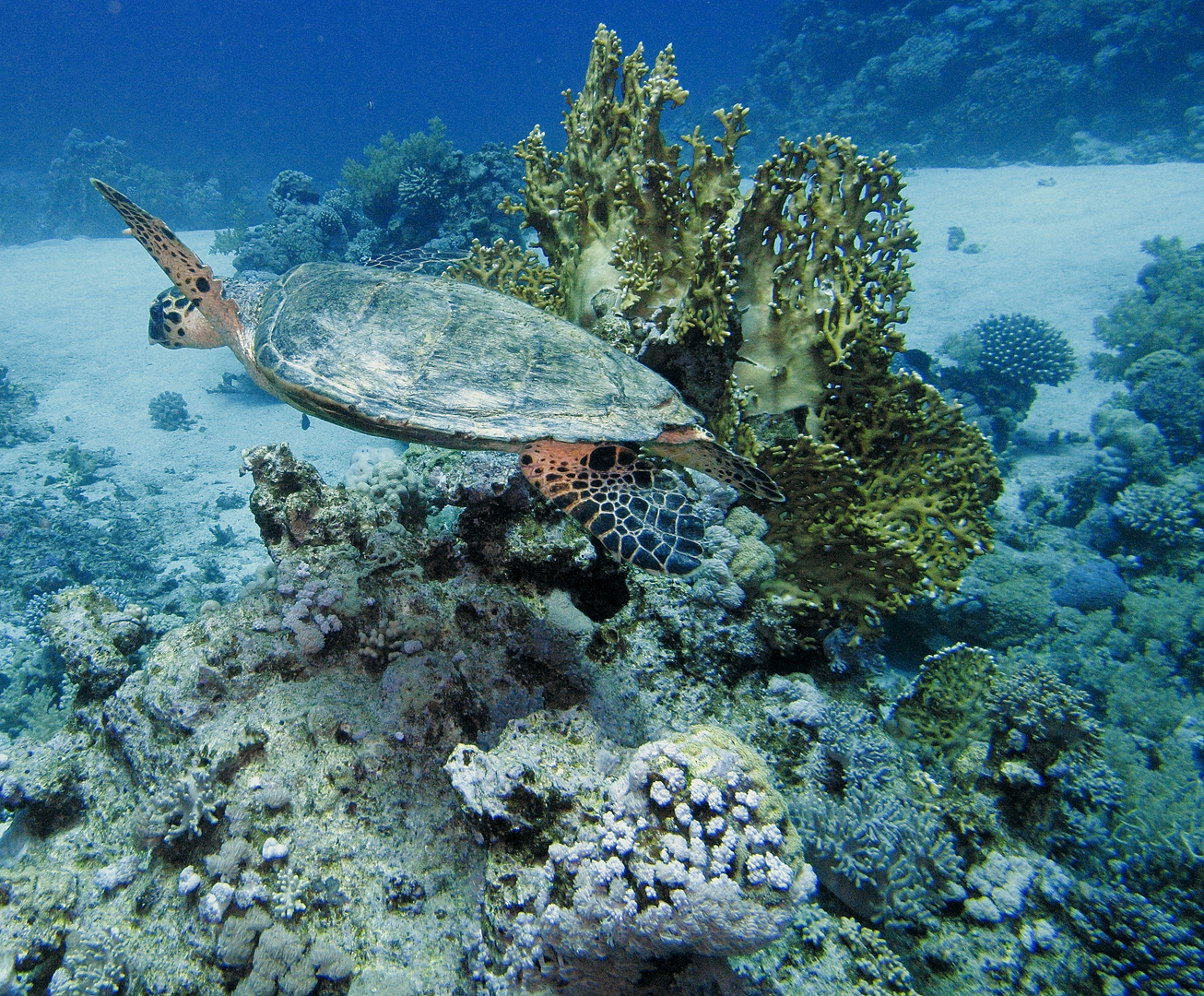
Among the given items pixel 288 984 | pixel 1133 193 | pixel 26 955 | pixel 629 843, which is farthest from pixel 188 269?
pixel 1133 193

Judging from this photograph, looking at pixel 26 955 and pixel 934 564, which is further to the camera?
pixel 934 564

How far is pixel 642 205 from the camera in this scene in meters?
3.57

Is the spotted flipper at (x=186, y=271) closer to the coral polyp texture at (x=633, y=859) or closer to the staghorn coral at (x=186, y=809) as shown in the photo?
the staghorn coral at (x=186, y=809)

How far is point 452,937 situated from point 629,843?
967 millimetres

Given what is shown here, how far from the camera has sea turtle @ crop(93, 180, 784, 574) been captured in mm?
2678

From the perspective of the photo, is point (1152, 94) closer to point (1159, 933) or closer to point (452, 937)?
point (1159, 933)

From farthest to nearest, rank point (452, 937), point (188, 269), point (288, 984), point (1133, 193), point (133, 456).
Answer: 1. point (1133, 193)
2. point (133, 456)
3. point (188, 269)
4. point (452, 937)
5. point (288, 984)

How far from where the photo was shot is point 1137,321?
9.89 m

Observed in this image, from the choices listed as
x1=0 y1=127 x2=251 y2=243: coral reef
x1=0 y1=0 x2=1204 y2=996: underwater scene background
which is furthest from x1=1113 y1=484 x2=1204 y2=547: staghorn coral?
x1=0 y1=127 x2=251 y2=243: coral reef

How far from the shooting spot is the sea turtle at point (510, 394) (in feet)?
8.79

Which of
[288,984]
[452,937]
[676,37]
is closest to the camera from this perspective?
[288,984]

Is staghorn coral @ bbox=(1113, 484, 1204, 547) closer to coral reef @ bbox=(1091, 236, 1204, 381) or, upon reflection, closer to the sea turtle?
coral reef @ bbox=(1091, 236, 1204, 381)

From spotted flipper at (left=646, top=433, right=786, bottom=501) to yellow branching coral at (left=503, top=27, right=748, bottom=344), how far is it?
727 mm

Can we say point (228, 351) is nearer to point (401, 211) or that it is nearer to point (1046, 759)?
point (401, 211)
